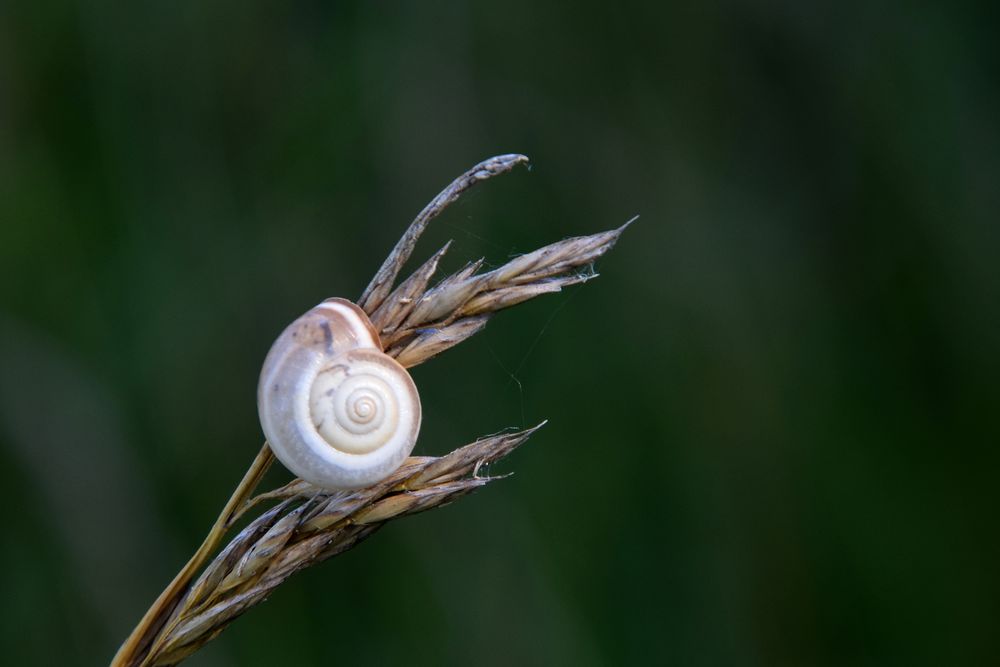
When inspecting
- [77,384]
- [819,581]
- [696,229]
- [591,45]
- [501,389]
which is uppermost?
[591,45]

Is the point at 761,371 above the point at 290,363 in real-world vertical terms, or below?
below

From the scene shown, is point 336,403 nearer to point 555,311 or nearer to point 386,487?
point 386,487

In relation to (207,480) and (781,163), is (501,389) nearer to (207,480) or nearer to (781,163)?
(207,480)

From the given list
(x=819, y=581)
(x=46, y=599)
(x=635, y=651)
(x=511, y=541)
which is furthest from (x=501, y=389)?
(x=46, y=599)

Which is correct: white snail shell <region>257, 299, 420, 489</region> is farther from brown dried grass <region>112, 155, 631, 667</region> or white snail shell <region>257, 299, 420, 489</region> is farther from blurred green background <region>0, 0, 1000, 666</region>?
blurred green background <region>0, 0, 1000, 666</region>

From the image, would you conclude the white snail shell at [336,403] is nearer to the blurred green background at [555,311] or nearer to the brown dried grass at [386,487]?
the brown dried grass at [386,487]

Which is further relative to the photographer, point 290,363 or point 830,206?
point 830,206

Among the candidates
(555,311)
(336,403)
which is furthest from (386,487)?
(555,311)
